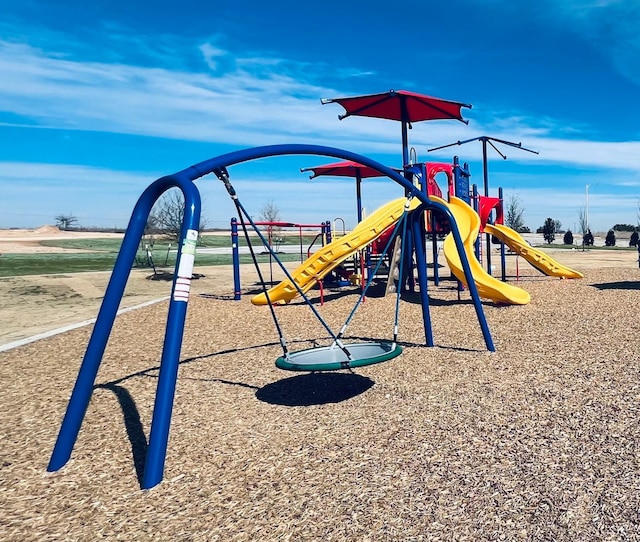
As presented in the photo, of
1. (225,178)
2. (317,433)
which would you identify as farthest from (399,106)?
(317,433)

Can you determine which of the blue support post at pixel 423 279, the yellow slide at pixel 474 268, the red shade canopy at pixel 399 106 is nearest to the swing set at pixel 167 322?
the blue support post at pixel 423 279

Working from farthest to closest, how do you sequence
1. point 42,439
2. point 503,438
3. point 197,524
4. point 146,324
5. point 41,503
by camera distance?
1. point 146,324
2. point 42,439
3. point 503,438
4. point 41,503
5. point 197,524

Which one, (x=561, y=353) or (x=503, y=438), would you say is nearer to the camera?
(x=503, y=438)

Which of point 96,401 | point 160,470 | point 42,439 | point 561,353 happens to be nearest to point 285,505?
point 160,470

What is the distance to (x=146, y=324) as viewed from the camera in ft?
29.7

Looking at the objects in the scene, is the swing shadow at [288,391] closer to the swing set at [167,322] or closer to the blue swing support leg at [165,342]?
the swing set at [167,322]

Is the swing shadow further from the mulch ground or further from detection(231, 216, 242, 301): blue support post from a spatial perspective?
detection(231, 216, 242, 301): blue support post

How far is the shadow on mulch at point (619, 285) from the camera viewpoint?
11377 mm

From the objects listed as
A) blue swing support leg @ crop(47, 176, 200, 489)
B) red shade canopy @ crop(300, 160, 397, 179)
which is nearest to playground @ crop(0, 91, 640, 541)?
blue swing support leg @ crop(47, 176, 200, 489)

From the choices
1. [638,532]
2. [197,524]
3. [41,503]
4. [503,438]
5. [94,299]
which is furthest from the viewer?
[94,299]

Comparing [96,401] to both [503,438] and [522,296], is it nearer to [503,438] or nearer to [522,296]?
[503,438]

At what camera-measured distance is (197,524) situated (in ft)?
8.76

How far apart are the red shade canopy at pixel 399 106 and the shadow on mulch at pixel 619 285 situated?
5267 mm

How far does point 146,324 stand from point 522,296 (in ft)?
22.7
